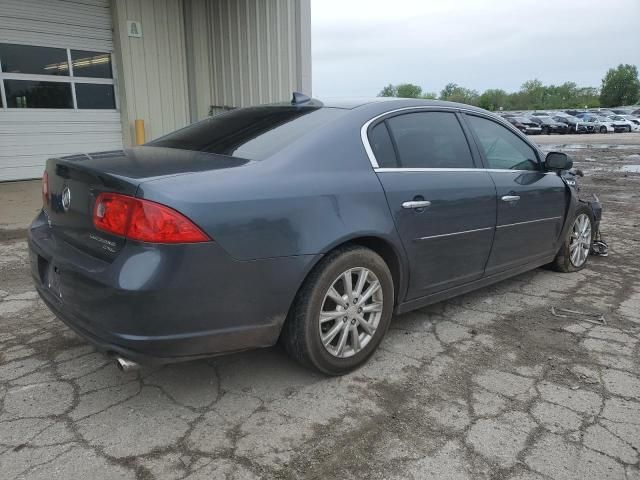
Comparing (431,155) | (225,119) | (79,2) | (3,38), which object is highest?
(79,2)

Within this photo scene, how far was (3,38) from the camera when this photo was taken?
7.90m

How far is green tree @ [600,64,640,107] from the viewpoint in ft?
349

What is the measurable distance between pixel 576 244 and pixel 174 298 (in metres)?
3.97

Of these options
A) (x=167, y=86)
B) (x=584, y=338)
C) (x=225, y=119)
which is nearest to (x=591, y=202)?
(x=584, y=338)

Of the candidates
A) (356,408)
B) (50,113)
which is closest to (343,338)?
(356,408)

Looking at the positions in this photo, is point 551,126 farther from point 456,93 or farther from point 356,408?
point 456,93

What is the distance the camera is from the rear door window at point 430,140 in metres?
3.20

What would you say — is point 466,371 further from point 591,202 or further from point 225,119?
point 591,202

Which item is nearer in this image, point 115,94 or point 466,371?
point 466,371

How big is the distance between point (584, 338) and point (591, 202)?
198 cm

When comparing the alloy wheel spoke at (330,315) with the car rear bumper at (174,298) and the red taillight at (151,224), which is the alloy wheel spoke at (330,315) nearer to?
the car rear bumper at (174,298)

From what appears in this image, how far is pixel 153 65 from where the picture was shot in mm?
9289

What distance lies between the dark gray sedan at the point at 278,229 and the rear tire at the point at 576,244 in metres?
1.18

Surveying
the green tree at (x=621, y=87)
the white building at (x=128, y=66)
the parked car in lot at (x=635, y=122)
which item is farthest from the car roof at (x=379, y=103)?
the green tree at (x=621, y=87)
